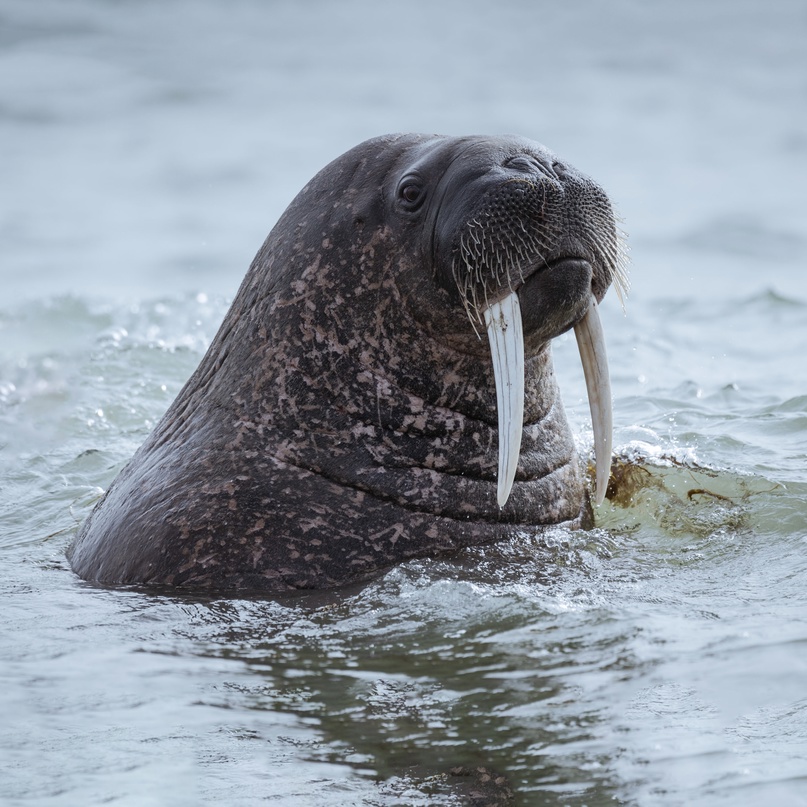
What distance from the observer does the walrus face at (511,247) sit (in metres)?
5.49

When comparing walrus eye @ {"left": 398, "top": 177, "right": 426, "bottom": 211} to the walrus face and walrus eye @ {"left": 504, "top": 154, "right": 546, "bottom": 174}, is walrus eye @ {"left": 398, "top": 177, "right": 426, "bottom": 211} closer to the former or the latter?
the walrus face

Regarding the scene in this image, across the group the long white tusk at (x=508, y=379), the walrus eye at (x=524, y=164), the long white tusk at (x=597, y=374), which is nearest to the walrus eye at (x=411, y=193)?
the walrus eye at (x=524, y=164)

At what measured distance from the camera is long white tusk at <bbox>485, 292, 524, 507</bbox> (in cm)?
546

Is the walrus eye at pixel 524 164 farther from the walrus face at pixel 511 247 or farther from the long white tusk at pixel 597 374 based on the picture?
the long white tusk at pixel 597 374

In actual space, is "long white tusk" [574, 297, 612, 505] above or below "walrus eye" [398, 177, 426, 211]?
below

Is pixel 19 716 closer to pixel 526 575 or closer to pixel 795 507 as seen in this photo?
pixel 526 575

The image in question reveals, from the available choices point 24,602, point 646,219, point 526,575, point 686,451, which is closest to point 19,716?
point 24,602

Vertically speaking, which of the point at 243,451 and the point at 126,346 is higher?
the point at 243,451

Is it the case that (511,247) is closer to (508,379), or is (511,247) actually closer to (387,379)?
(508,379)

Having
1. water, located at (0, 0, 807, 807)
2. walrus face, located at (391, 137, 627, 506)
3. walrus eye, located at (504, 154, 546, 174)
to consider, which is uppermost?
walrus eye, located at (504, 154, 546, 174)

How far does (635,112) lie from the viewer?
22688 mm

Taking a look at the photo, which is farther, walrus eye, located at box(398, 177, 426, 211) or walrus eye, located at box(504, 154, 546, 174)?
walrus eye, located at box(398, 177, 426, 211)

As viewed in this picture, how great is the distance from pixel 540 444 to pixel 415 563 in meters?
0.85

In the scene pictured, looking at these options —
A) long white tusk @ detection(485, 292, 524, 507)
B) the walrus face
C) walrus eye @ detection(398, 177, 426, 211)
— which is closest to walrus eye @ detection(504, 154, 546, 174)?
the walrus face
